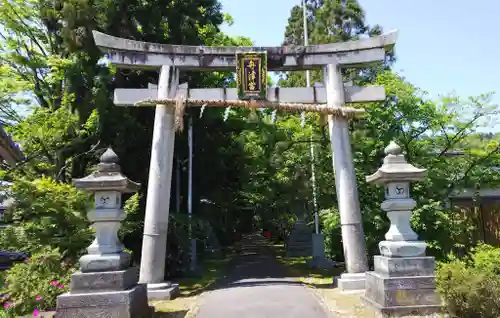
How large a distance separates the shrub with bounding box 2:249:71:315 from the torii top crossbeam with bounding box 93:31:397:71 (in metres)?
5.74

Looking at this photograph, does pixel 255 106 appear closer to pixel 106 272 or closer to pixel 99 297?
pixel 106 272

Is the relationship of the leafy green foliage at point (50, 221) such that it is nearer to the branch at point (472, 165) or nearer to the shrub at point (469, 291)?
the shrub at point (469, 291)

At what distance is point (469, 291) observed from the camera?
6.16 m

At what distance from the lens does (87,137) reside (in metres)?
14.0

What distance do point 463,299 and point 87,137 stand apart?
12578 mm

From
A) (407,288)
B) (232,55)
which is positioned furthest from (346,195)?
(232,55)

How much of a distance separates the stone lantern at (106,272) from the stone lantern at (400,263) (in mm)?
4657

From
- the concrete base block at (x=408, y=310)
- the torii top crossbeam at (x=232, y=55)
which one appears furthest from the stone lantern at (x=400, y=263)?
the torii top crossbeam at (x=232, y=55)

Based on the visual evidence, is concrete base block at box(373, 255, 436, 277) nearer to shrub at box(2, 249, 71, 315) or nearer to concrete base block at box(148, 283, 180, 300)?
concrete base block at box(148, 283, 180, 300)

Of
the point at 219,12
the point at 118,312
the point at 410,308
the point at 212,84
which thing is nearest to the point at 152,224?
the point at 118,312

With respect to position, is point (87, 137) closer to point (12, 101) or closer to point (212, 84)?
point (12, 101)

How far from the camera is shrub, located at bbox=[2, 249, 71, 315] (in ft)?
25.0

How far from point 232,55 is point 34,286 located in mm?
7762

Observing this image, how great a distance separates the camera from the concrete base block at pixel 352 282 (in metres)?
9.72
